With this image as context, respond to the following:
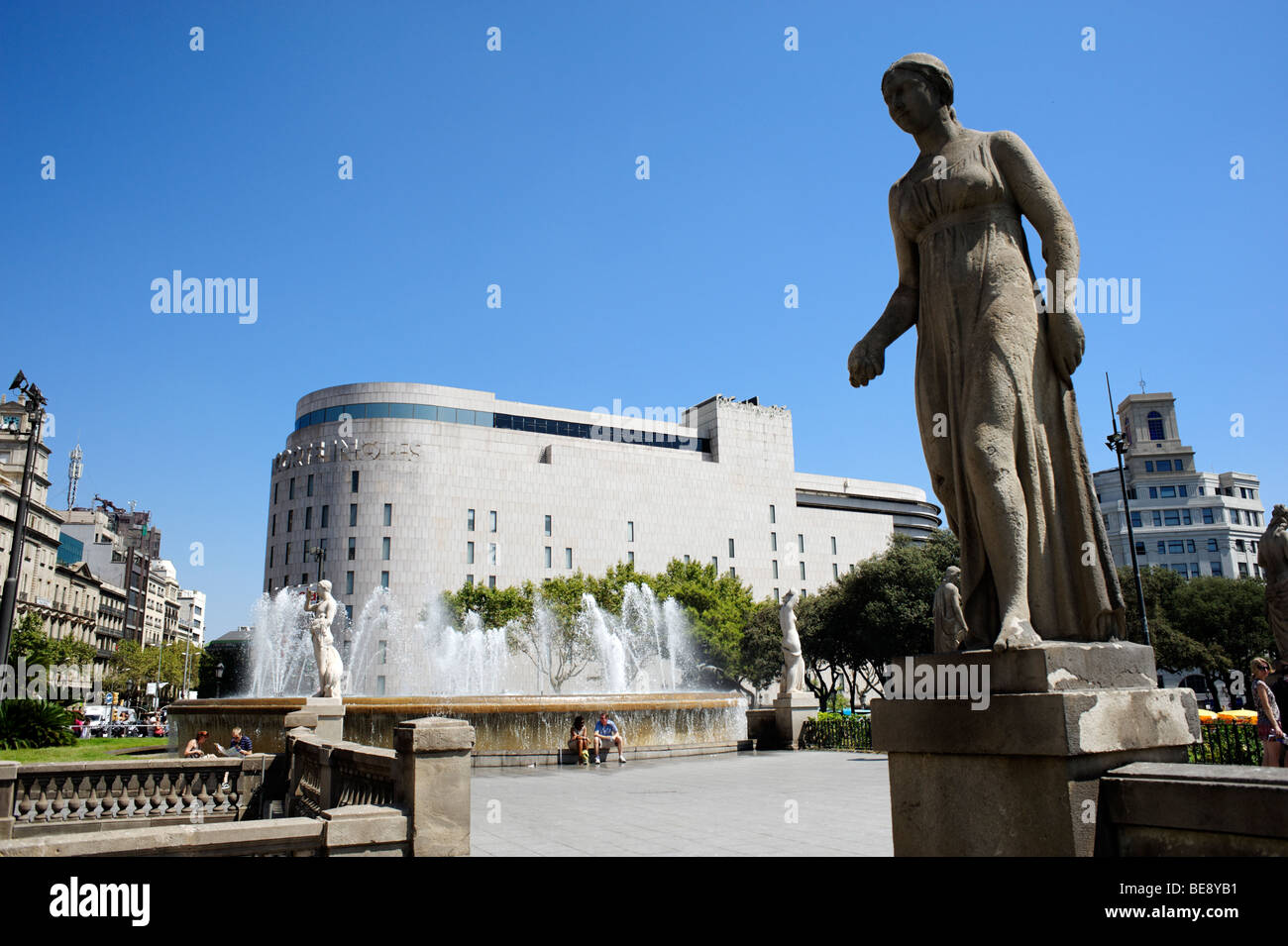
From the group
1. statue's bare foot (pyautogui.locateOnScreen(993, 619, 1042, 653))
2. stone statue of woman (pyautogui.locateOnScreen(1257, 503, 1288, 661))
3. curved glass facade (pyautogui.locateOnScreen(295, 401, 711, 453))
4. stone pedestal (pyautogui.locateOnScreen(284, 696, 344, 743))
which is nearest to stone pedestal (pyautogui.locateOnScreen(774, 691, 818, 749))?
stone pedestal (pyautogui.locateOnScreen(284, 696, 344, 743))

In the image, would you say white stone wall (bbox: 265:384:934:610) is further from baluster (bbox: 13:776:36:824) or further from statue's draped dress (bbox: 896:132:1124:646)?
statue's draped dress (bbox: 896:132:1124:646)

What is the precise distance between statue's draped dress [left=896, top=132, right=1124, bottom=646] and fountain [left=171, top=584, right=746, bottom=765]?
1622 centimetres

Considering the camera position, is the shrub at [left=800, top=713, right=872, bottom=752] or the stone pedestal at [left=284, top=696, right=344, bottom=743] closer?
the stone pedestal at [left=284, top=696, right=344, bottom=743]

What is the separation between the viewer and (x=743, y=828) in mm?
9781

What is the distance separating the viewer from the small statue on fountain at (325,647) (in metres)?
16.7

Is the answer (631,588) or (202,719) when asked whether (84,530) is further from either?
(202,719)

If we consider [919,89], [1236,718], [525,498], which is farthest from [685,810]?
[525,498]

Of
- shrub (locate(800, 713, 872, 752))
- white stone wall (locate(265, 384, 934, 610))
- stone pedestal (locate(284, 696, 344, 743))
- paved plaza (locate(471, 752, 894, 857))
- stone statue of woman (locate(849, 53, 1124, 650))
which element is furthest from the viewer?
white stone wall (locate(265, 384, 934, 610))

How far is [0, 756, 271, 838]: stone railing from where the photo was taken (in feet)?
35.3

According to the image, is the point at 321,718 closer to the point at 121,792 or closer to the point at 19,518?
the point at 121,792

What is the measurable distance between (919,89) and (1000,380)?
1.76m

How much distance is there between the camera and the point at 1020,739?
341 cm
